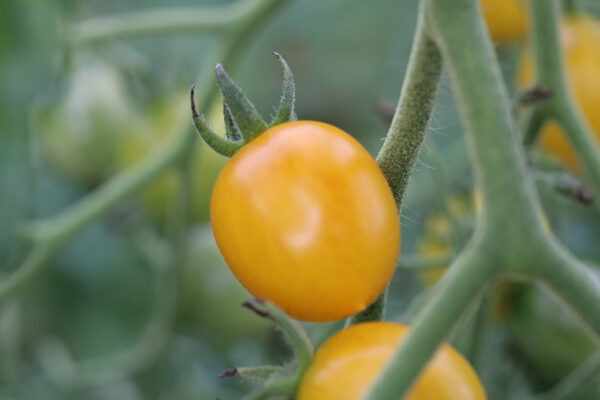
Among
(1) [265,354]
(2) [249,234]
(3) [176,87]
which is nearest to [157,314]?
(1) [265,354]

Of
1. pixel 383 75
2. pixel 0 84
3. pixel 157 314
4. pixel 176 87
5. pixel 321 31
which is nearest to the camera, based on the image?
pixel 0 84

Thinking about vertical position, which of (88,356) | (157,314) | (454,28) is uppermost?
(454,28)

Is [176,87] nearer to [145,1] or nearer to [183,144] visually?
[183,144]

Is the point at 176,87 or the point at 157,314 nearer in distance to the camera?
the point at 157,314

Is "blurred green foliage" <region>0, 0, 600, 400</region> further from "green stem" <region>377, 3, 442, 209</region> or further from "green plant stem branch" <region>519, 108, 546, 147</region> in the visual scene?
"green stem" <region>377, 3, 442, 209</region>

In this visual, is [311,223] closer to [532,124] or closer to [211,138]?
[211,138]

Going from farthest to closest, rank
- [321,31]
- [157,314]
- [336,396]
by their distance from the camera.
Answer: [321,31], [157,314], [336,396]

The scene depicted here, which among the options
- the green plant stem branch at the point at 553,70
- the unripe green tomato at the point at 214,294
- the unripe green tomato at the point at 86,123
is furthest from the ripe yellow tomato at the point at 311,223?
the unripe green tomato at the point at 86,123

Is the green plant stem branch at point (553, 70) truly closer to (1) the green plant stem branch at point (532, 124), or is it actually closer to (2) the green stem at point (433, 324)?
(1) the green plant stem branch at point (532, 124)
